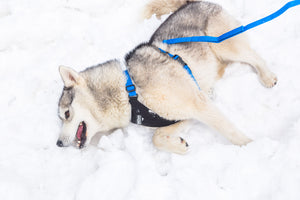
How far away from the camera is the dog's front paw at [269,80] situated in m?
3.09

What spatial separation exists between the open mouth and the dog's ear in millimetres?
456

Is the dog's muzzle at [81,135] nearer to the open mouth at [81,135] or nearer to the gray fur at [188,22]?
the open mouth at [81,135]

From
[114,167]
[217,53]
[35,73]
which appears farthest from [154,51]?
[35,73]

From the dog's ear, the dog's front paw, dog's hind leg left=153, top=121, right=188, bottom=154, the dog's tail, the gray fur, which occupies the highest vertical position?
the dog's tail

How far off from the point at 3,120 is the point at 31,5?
84.1 inches

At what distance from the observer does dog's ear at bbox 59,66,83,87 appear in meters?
2.58

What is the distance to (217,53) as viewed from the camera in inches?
126

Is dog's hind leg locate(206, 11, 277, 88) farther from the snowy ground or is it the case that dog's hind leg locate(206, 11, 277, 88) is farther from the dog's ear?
the dog's ear

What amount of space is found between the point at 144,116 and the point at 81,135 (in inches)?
29.5

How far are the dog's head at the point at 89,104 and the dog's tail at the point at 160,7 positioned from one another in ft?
5.43

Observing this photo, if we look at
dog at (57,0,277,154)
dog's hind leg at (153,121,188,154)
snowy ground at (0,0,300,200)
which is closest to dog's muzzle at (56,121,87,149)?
dog at (57,0,277,154)

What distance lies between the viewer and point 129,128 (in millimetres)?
3057

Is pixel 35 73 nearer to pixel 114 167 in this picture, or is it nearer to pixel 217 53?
pixel 114 167

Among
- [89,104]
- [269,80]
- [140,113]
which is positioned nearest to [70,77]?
[89,104]
